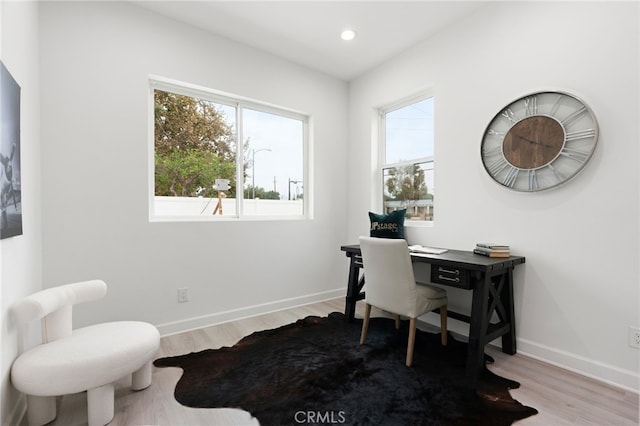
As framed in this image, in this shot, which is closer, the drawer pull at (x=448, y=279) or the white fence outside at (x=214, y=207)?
the drawer pull at (x=448, y=279)

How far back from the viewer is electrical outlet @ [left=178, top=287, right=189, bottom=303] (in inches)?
105

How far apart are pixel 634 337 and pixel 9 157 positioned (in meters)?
3.55

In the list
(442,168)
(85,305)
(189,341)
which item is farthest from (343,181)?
(85,305)

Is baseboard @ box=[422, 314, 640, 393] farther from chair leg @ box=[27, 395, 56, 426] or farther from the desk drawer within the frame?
chair leg @ box=[27, 395, 56, 426]

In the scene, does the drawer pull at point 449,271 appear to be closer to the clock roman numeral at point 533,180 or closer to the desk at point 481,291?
the desk at point 481,291

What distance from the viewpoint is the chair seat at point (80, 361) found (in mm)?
1326

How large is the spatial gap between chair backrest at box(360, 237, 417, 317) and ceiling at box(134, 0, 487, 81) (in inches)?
77.3

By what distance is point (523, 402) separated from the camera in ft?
5.44

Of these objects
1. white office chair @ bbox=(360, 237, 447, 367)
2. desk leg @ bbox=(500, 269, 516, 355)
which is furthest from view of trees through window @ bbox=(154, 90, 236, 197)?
desk leg @ bbox=(500, 269, 516, 355)

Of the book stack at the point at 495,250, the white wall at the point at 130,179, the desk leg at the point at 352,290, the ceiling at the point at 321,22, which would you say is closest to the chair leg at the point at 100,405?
the white wall at the point at 130,179

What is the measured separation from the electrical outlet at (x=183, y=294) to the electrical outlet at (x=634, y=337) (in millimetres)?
3211

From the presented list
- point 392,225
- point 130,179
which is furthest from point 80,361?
point 392,225

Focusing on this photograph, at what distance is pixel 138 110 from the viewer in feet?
8.13

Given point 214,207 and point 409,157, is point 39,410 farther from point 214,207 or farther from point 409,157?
point 409,157
